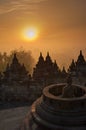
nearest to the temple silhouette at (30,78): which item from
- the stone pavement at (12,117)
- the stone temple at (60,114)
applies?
the stone pavement at (12,117)

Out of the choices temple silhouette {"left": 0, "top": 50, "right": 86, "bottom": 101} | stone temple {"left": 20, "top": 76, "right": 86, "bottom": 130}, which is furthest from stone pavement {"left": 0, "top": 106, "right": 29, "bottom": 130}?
stone temple {"left": 20, "top": 76, "right": 86, "bottom": 130}

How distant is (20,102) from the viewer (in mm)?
25078

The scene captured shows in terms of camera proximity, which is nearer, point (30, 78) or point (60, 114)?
point (60, 114)

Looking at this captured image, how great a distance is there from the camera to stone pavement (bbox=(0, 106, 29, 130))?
19.6 meters

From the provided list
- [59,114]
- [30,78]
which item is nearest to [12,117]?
[30,78]

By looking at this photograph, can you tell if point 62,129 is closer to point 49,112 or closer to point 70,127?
point 70,127

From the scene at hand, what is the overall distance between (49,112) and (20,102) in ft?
36.6

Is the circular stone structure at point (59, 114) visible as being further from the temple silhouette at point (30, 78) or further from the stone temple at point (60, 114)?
the temple silhouette at point (30, 78)

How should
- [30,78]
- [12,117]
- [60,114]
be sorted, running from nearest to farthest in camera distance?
1. [60,114]
2. [12,117]
3. [30,78]

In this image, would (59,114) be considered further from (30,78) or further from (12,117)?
(30,78)

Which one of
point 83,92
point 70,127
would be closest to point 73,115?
point 70,127

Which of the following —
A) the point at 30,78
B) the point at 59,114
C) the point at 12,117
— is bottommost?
the point at 12,117

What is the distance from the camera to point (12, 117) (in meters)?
Answer: 21.5

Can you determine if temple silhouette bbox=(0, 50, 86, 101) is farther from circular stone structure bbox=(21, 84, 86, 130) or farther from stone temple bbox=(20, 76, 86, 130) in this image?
circular stone structure bbox=(21, 84, 86, 130)
